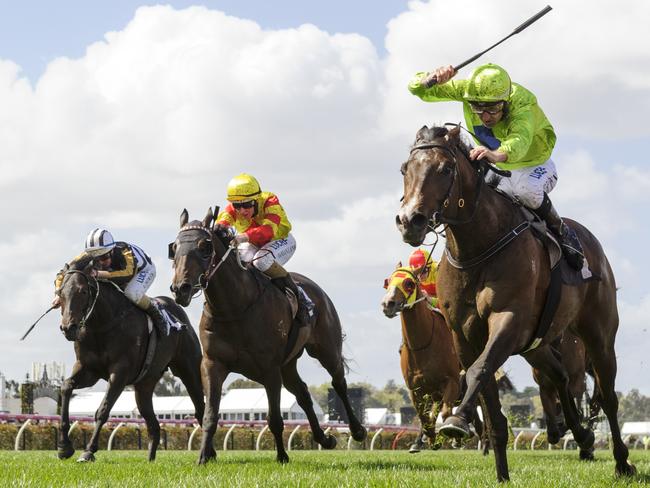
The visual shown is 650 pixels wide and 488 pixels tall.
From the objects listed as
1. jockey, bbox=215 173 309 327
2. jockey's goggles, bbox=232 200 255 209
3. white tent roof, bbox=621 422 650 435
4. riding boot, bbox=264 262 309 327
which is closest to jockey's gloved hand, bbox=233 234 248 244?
jockey, bbox=215 173 309 327

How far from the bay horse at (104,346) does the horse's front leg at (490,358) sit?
5011 millimetres

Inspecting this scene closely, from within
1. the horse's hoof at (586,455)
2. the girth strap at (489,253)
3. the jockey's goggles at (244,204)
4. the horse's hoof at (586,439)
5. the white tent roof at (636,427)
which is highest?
the jockey's goggles at (244,204)

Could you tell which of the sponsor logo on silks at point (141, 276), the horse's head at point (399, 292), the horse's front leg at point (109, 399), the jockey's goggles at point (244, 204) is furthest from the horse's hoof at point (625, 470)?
the sponsor logo on silks at point (141, 276)

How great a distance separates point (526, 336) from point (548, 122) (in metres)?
1.66

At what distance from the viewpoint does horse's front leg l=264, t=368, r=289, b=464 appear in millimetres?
10070

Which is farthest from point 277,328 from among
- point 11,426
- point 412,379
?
point 11,426

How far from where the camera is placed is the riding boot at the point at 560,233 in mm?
7758

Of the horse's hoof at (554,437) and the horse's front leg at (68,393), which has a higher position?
the horse's front leg at (68,393)

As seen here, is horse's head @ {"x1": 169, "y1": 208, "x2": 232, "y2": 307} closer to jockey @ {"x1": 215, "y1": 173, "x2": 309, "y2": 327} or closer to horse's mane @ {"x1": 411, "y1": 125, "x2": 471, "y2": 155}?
jockey @ {"x1": 215, "y1": 173, "x2": 309, "y2": 327}

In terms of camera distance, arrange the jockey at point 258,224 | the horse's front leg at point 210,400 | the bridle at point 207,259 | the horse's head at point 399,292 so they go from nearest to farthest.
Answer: the horse's front leg at point 210,400 → the bridle at point 207,259 → the jockey at point 258,224 → the horse's head at point 399,292

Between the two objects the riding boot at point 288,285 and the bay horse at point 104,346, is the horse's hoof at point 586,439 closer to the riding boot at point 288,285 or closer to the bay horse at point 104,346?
the riding boot at point 288,285

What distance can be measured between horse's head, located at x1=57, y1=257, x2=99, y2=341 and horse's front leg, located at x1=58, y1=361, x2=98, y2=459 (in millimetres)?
395

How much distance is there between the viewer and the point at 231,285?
9.98 metres

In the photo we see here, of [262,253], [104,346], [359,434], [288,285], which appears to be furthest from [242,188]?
[359,434]
